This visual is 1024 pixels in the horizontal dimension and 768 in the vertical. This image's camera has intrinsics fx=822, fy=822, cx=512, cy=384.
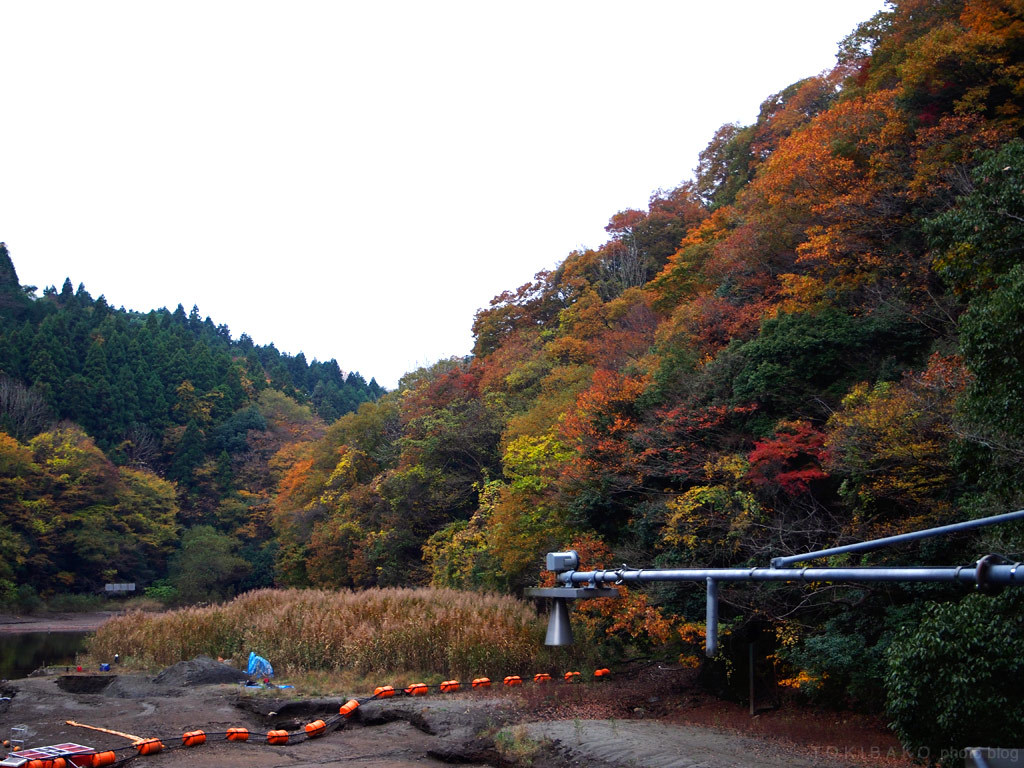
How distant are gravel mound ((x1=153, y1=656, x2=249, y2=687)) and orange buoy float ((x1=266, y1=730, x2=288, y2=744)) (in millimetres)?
5117

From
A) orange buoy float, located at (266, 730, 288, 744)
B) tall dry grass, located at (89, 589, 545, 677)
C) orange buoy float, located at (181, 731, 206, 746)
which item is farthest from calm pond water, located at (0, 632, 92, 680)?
orange buoy float, located at (266, 730, 288, 744)

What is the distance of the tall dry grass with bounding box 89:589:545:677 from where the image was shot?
18031mm

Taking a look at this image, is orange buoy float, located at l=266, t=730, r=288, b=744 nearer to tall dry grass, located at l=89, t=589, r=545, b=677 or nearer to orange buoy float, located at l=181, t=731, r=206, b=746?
orange buoy float, located at l=181, t=731, r=206, b=746

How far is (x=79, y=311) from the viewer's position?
69.1 meters

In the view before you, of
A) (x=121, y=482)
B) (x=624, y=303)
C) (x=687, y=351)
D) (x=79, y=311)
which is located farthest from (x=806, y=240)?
(x=79, y=311)

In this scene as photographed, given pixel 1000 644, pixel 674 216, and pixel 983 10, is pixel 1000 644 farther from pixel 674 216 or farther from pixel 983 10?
pixel 674 216

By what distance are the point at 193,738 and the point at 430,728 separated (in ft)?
12.4

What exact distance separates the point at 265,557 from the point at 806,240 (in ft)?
144

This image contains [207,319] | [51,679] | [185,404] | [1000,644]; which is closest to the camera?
[1000,644]

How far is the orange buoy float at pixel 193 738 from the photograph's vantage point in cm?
1290

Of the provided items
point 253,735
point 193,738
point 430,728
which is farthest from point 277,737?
point 430,728

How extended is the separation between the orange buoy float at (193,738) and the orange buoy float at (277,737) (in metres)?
1.01

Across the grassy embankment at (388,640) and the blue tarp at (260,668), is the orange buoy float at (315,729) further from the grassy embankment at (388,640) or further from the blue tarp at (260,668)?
the blue tarp at (260,668)

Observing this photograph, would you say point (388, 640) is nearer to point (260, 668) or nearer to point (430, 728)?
→ point (260, 668)
